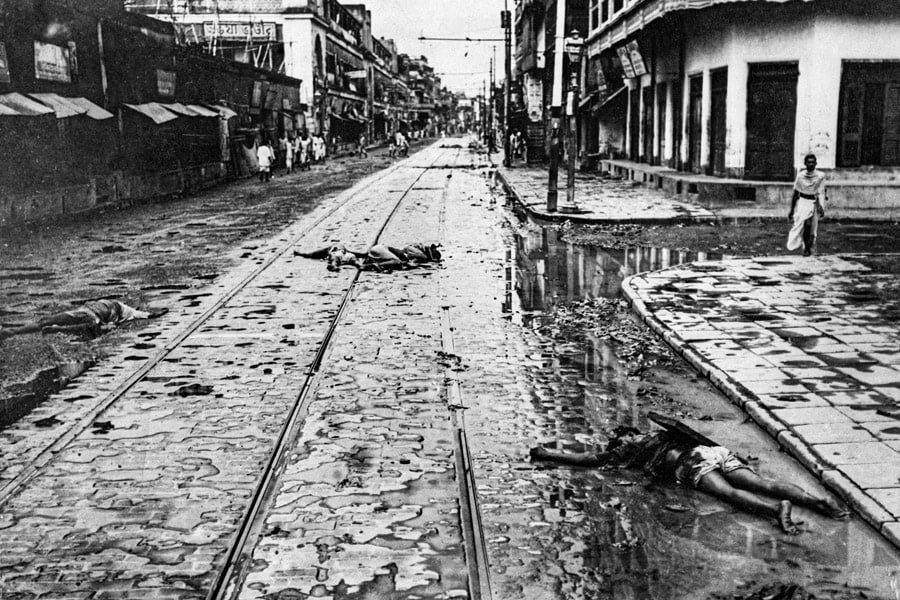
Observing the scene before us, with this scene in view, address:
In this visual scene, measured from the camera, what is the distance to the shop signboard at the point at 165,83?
34.8 meters

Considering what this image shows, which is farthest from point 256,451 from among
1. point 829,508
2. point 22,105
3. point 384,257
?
point 22,105

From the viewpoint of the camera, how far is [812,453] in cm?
655

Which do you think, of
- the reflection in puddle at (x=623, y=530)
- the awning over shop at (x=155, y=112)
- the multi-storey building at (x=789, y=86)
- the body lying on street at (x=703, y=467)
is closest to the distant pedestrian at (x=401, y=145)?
the awning over shop at (x=155, y=112)

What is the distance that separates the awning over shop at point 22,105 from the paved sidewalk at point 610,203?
1250cm

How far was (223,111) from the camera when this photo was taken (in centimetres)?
4184

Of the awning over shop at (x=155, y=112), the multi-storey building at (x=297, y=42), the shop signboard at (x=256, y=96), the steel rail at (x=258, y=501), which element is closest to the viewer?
the steel rail at (x=258, y=501)

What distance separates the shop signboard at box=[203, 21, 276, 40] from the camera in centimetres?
6103

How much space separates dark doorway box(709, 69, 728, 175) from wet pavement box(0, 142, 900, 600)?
17.7 metres

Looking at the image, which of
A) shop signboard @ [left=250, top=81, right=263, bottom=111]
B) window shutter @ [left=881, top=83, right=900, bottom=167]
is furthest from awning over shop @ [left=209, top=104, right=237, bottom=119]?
window shutter @ [left=881, top=83, right=900, bottom=167]

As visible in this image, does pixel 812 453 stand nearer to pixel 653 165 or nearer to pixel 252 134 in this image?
pixel 653 165

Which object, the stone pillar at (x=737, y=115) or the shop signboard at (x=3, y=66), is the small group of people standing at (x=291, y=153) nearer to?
the shop signboard at (x=3, y=66)

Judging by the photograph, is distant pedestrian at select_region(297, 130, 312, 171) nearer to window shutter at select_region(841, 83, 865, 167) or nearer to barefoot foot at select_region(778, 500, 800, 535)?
window shutter at select_region(841, 83, 865, 167)

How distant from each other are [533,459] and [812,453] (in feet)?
6.29

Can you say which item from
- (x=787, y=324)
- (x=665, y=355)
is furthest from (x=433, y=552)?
(x=787, y=324)
